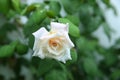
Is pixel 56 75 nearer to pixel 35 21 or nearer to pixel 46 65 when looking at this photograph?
pixel 46 65

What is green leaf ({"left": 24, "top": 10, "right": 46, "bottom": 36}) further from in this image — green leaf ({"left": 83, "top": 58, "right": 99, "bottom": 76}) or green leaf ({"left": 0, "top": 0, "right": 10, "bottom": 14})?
green leaf ({"left": 83, "top": 58, "right": 99, "bottom": 76})

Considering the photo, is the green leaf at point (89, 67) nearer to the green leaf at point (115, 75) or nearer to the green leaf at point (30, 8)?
the green leaf at point (115, 75)

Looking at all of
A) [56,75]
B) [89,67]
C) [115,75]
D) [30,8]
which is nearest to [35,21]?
[30,8]

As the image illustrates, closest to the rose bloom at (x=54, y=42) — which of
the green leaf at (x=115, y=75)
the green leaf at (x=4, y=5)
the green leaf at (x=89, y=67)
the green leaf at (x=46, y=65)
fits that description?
the green leaf at (x=46, y=65)

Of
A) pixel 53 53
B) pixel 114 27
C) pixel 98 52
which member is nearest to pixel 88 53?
pixel 98 52

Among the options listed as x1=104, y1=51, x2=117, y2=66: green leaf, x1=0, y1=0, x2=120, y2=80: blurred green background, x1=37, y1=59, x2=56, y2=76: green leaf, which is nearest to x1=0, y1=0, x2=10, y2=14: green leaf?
x1=0, y1=0, x2=120, y2=80: blurred green background

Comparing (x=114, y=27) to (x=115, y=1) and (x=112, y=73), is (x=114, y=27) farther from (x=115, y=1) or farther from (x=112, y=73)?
(x=112, y=73)
